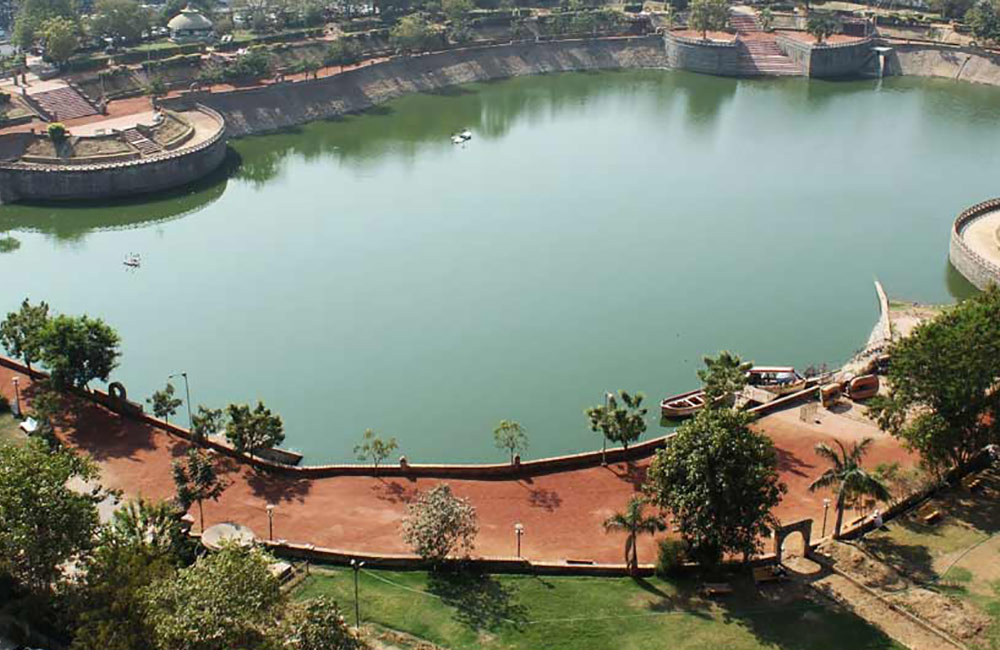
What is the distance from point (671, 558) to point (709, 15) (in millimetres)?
126206

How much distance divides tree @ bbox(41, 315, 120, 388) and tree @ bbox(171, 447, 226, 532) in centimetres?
1357

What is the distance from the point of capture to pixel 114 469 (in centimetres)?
5866

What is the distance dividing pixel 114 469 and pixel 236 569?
2282 cm

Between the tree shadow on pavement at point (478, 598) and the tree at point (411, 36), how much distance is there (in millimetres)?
112348

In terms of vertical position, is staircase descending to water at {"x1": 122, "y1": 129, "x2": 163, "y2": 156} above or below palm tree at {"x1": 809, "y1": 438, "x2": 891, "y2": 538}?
above

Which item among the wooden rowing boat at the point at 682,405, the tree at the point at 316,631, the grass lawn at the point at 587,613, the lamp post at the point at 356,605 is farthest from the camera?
the wooden rowing boat at the point at 682,405

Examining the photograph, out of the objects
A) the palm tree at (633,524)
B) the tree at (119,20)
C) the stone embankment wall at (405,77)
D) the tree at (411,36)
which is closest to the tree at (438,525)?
the palm tree at (633,524)

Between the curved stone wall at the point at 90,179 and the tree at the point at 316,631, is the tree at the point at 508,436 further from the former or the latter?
the curved stone wall at the point at 90,179

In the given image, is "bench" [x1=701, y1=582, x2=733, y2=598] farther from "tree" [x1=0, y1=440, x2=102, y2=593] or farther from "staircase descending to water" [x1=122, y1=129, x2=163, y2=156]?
"staircase descending to water" [x1=122, y1=129, x2=163, y2=156]

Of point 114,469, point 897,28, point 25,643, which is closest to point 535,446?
point 114,469

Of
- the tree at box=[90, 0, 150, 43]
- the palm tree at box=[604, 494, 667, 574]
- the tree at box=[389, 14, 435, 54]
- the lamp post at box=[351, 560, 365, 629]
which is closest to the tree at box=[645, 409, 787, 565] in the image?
the palm tree at box=[604, 494, 667, 574]

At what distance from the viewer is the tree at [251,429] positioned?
190 feet

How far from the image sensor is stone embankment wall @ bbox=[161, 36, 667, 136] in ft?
420

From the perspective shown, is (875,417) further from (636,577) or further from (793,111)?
(793,111)
